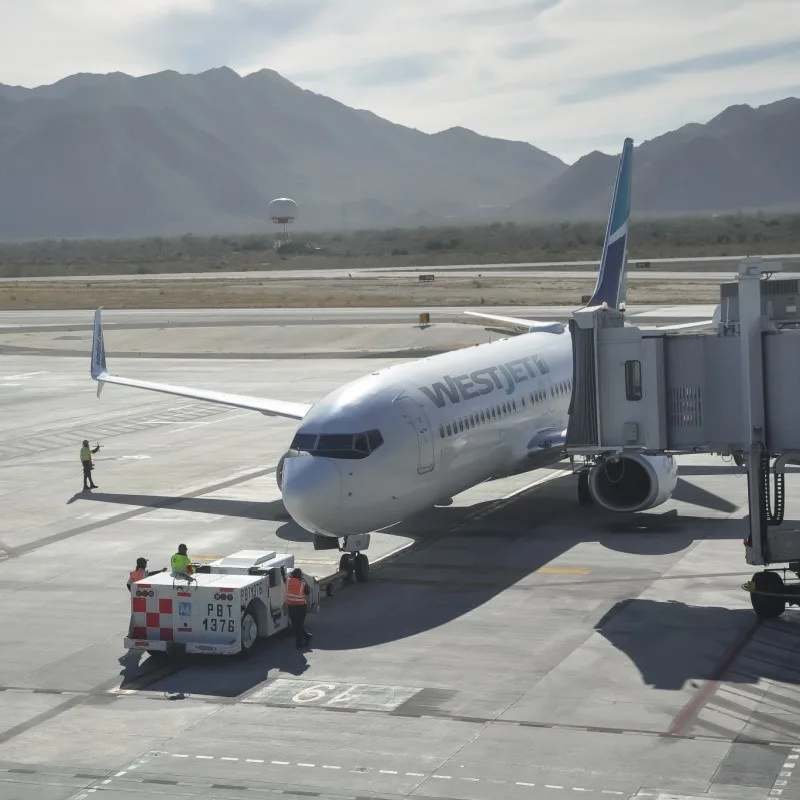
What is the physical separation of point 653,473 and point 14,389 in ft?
146

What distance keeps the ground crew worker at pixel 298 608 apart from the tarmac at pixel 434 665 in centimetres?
37

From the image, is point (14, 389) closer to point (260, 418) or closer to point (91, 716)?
point (260, 418)

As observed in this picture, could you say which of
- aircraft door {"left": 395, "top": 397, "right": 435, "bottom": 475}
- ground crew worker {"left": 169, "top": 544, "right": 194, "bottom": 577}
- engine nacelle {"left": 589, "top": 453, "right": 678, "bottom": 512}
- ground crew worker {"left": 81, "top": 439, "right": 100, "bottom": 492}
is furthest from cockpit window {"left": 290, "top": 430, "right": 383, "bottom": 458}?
ground crew worker {"left": 81, "top": 439, "right": 100, "bottom": 492}

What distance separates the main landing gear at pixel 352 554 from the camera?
29.2m

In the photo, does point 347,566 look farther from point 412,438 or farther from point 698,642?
point 698,642

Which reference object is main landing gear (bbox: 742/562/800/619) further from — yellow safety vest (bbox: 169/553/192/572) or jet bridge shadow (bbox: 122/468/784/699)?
yellow safety vest (bbox: 169/553/192/572)

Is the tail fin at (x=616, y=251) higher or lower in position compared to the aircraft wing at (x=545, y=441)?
higher

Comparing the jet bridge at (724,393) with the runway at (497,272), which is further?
the runway at (497,272)

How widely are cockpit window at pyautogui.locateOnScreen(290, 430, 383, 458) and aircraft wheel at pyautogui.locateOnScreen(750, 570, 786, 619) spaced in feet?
27.9

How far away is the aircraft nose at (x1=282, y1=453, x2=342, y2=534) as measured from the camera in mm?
27719

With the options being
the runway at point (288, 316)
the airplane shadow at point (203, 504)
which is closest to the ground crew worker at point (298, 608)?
the airplane shadow at point (203, 504)

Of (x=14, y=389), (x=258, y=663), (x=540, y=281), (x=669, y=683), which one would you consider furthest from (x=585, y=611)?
(x=540, y=281)

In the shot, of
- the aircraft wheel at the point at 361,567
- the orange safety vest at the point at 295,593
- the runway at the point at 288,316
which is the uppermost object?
the runway at the point at 288,316

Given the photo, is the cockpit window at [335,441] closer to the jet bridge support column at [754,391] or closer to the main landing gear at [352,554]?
the main landing gear at [352,554]
